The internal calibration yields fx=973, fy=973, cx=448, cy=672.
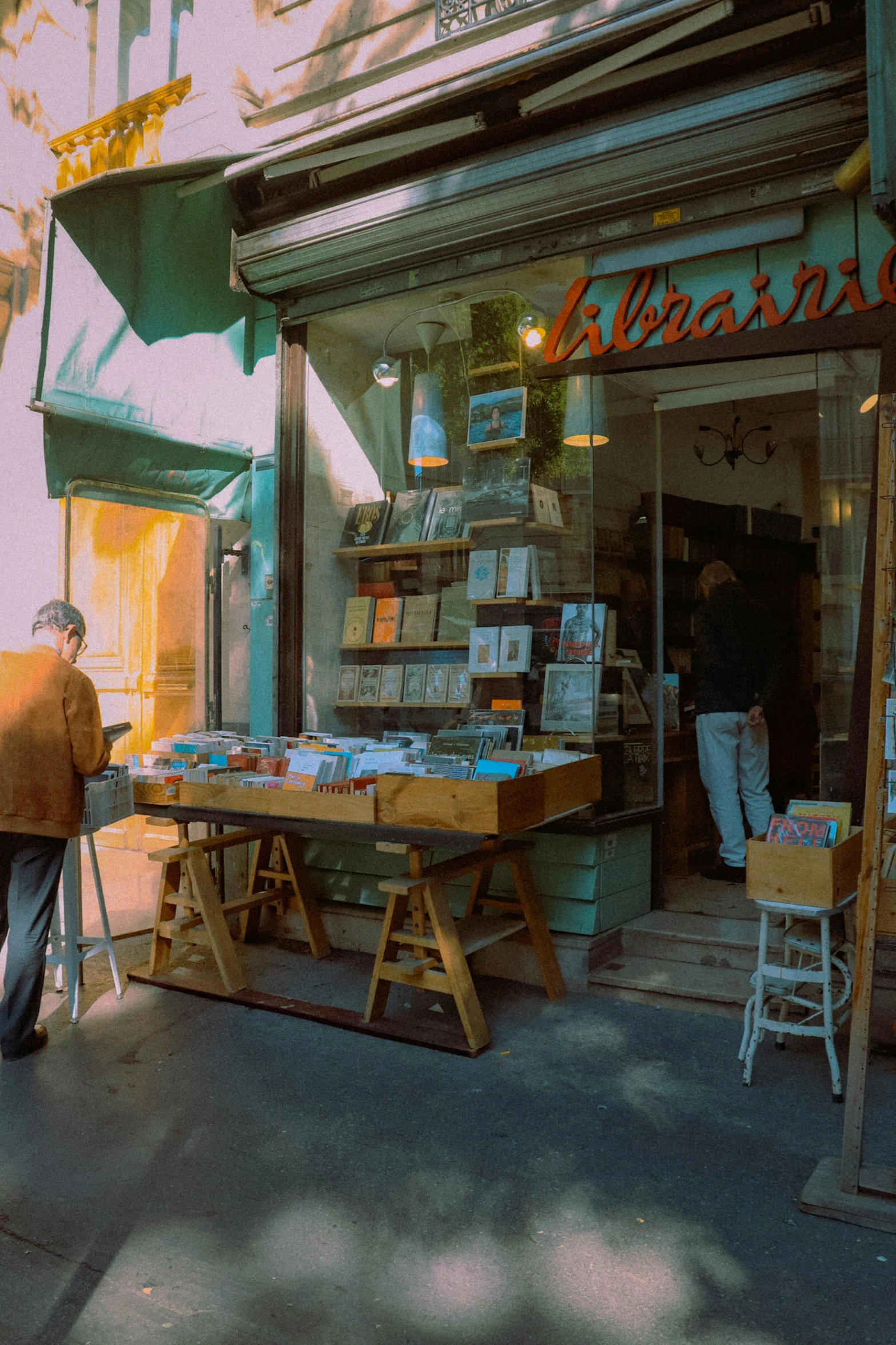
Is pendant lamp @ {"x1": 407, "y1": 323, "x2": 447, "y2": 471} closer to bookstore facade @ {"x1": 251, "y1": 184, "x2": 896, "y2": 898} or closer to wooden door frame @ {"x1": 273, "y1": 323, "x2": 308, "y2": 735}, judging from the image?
bookstore facade @ {"x1": 251, "y1": 184, "x2": 896, "y2": 898}

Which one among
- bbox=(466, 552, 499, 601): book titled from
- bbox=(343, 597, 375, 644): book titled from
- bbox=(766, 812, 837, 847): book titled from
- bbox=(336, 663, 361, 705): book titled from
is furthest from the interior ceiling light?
bbox=(766, 812, 837, 847): book titled from

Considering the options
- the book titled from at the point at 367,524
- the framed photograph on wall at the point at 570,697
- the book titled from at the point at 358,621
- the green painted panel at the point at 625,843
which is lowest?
the green painted panel at the point at 625,843

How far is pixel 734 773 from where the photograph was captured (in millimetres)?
6191

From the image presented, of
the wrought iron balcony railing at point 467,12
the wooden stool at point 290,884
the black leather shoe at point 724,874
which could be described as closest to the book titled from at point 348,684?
the wooden stool at point 290,884

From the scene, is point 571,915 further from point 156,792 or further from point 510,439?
point 510,439

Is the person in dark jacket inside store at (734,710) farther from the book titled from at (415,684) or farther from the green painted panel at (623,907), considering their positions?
the book titled from at (415,684)

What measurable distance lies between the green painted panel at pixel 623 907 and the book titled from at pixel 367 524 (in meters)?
2.76

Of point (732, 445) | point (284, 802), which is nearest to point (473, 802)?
point (284, 802)

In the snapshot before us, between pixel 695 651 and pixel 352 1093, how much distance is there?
4005mm

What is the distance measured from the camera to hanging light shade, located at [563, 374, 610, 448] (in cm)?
544

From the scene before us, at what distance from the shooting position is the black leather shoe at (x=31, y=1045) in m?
4.23

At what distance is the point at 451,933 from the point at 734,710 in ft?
8.96

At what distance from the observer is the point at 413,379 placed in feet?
20.9

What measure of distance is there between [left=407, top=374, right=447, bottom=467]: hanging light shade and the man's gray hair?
254 cm
